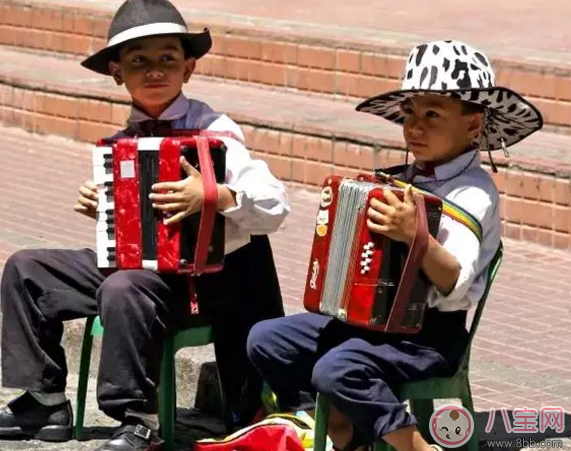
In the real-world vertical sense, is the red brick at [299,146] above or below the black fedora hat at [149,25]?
below

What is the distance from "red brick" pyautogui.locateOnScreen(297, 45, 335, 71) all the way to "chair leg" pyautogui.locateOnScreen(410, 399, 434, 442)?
5273mm

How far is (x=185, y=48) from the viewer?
5.42 meters

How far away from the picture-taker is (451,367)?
187 inches

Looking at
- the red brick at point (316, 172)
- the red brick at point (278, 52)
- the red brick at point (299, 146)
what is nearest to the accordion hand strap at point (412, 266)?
the red brick at point (316, 172)

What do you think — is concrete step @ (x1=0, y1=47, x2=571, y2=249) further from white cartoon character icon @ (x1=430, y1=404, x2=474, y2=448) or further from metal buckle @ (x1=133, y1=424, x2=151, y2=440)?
metal buckle @ (x1=133, y1=424, x2=151, y2=440)

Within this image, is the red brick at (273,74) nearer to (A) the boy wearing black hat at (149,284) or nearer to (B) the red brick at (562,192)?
(B) the red brick at (562,192)

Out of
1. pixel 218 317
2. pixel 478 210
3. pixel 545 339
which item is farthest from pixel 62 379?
pixel 545 339

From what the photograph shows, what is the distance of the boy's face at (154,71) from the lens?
17.4 ft

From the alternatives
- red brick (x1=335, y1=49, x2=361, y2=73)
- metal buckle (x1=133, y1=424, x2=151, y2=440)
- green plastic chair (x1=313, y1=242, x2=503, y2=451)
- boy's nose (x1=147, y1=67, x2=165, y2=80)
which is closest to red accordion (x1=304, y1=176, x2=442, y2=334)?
green plastic chair (x1=313, y1=242, x2=503, y2=451)

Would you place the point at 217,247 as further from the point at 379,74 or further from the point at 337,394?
the point at 379,74

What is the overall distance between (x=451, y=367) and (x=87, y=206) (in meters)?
1.29

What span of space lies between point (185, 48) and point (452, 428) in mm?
1494

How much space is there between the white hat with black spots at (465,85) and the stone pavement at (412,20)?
171 inches

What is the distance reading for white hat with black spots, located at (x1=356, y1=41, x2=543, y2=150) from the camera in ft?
15.7
